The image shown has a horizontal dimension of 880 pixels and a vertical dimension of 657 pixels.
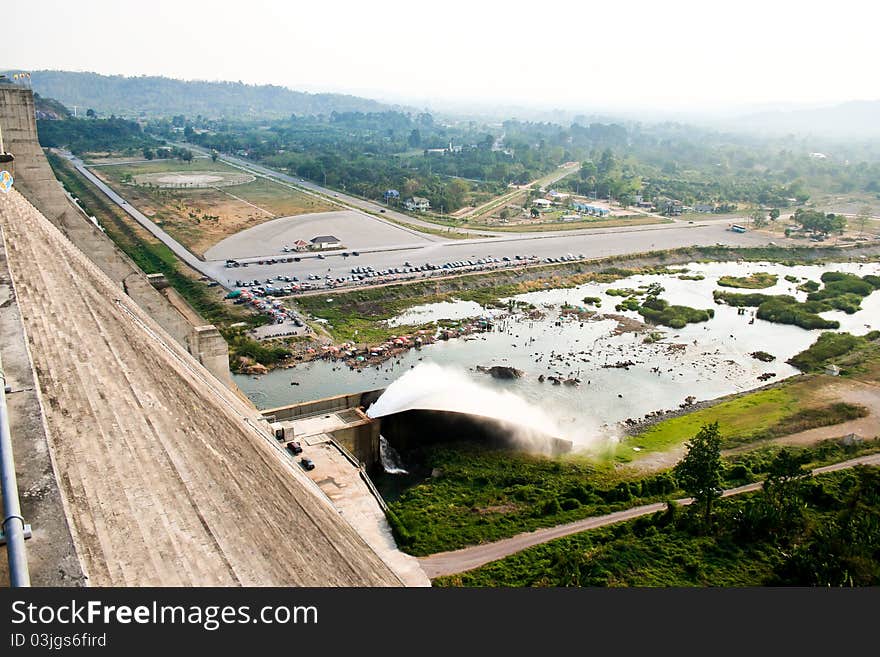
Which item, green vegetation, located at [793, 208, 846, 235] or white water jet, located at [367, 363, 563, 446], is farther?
green vegetation, located at [793, 208, 846, 235]

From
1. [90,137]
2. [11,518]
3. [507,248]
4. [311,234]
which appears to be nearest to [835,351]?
[507,248]

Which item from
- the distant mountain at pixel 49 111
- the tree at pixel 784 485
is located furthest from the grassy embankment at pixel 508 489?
the distant mountain at pixel 49 111

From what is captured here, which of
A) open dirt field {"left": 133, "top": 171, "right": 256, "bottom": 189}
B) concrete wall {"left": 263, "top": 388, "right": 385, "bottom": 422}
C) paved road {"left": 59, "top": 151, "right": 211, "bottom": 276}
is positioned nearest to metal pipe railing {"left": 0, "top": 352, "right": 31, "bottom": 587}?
concrete wall {"left": 263, "top": 388, "right": 385, "bottom": 422}

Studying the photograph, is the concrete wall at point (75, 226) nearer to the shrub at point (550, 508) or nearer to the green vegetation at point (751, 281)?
the shrub at point (550, 508)

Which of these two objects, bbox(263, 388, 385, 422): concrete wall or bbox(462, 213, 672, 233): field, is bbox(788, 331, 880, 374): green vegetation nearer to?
bbox(263, 388, 385, 422): concrete wall

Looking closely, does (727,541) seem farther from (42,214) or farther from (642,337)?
(42,214)

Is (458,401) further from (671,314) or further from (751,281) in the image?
(751,281)

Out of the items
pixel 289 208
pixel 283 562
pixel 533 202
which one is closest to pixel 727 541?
pixel 283 562
